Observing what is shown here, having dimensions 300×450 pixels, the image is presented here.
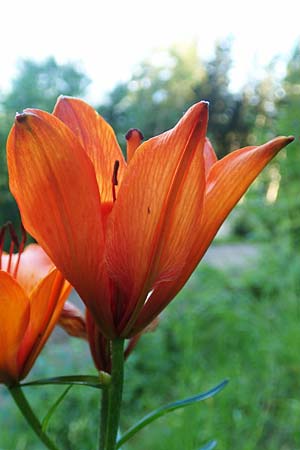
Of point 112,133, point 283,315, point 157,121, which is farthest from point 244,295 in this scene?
point 157,121

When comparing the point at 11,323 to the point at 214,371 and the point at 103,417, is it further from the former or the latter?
the point at 214,371

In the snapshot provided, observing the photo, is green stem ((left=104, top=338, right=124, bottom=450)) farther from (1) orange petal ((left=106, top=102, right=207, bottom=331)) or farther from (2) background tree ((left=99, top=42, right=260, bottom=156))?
(2) background tree ((left=99, top=42, right=260, bottom=156))

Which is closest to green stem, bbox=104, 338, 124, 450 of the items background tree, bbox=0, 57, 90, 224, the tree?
background tree, bbox=0, 57, 90, 224

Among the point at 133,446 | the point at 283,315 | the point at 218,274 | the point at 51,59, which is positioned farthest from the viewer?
the point at 51,59

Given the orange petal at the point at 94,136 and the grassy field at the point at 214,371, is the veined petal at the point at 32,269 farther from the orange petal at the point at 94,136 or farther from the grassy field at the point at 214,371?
the grassy field at the point at 214,371

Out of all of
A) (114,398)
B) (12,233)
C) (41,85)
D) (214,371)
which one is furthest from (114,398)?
(41,85)

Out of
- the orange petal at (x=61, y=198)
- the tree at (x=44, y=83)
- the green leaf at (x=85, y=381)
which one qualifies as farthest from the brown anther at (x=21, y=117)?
the tree at (x=44, y=83)

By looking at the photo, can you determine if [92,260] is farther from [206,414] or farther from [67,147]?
[206,414]
